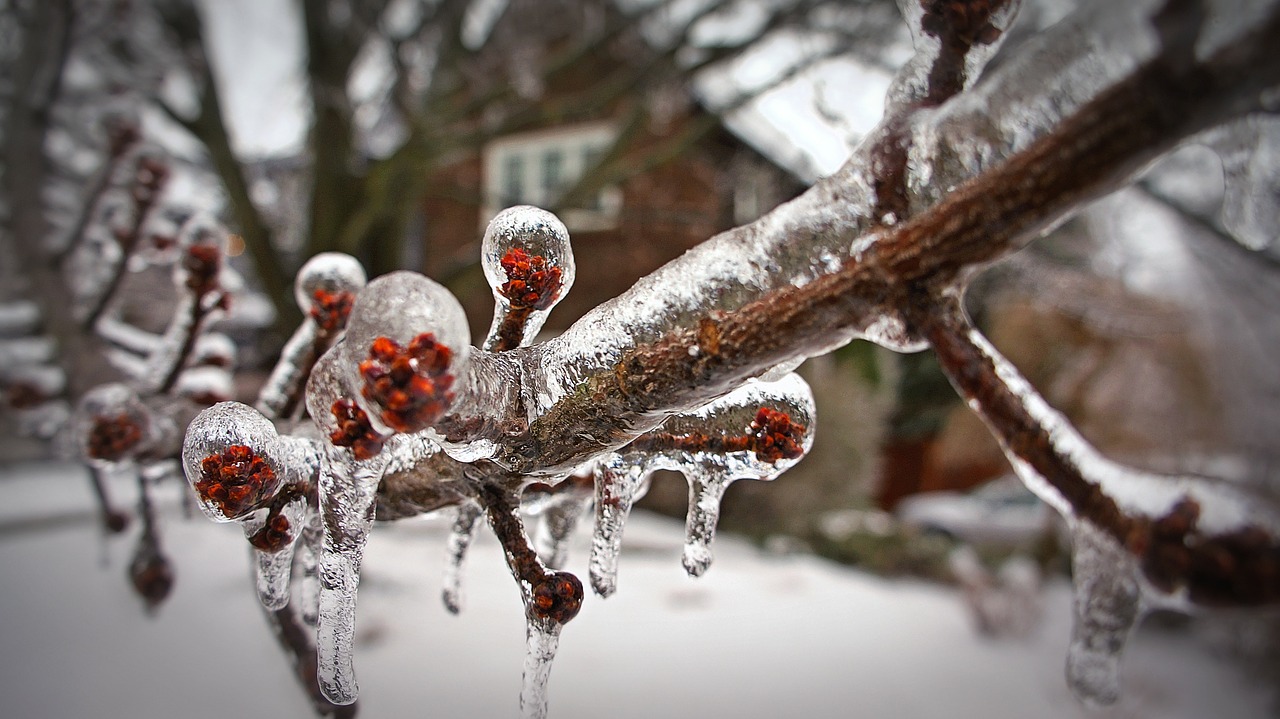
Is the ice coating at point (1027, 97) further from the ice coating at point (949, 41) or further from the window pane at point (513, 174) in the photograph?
the window pane at point (513, 174)

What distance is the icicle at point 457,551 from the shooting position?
3.67 feet

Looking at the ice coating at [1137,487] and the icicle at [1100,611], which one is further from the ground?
the ice coating at [1137,487]

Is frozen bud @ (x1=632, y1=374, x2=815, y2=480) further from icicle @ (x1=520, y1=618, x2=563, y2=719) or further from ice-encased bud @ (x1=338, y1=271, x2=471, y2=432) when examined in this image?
ice-encased bud @ (x1=338, y1=271, x2=471, y2=432)

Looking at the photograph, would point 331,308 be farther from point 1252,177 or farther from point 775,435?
point 1252,177

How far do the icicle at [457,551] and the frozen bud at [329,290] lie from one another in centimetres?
40

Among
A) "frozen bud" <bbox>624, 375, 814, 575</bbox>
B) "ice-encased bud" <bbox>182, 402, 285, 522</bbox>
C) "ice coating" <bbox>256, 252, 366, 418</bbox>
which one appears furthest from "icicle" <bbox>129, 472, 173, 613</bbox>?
"frozen bud" <bbox>624, 375, 814, 575</bbox>

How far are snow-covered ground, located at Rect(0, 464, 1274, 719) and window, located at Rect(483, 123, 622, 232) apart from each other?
3662mm

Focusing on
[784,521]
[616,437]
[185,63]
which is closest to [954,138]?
[616,437]

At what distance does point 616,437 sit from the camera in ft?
2.68

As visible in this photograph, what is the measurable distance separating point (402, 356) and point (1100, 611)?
0.68m

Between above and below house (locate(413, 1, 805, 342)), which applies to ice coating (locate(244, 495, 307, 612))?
below

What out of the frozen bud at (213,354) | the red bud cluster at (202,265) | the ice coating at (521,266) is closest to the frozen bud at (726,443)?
the ice coating at (521,266)

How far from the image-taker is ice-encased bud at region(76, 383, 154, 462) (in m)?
1.27

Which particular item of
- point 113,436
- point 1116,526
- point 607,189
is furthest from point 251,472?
point 607,189
